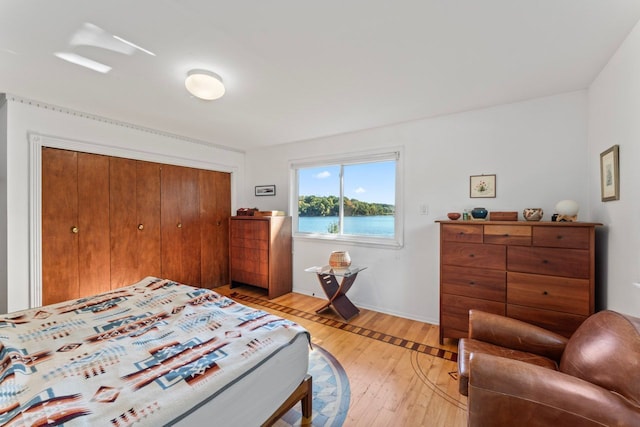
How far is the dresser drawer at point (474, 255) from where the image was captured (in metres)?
2.33

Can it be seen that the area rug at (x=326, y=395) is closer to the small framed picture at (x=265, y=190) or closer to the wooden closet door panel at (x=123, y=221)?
the wooden closet door panel at (x=123, y=221)

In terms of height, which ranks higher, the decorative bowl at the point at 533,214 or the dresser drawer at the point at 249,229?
the decorative bowl at the point at 533,214

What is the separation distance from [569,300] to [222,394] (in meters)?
2.49

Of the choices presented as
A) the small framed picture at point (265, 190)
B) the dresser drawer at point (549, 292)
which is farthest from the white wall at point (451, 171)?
the small framed picture at point (265, 190)

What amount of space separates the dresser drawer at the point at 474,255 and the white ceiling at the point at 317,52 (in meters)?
1.40

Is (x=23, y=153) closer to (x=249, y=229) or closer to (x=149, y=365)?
(x=249, y=229)

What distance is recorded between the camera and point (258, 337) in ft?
4.99

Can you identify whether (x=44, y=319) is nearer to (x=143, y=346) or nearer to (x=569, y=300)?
(x=143, y=346)

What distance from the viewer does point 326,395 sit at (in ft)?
6.22

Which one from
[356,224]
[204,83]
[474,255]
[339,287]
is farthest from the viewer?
[356,224]

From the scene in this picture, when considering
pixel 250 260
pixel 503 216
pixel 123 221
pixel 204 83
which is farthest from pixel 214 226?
pixel 503 216

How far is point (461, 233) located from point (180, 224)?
370cm

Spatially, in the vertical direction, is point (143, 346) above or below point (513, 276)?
below

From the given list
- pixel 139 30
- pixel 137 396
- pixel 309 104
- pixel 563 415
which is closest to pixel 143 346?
pixel 137 396
